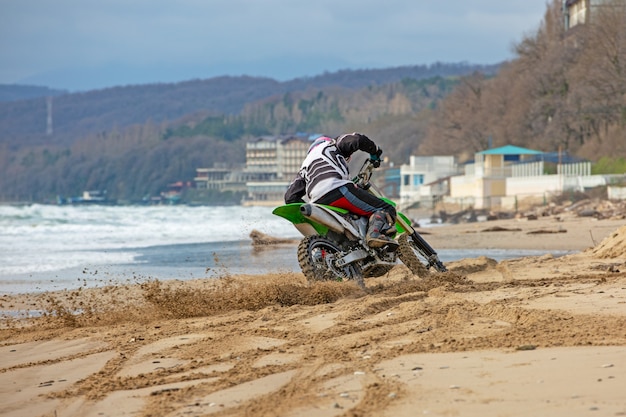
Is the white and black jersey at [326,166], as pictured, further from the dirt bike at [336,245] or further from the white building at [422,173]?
the white building at [422,173]

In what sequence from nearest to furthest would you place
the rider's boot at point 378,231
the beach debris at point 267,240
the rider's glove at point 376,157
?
the rider's boot at point 378,231, the rider's glove at point 376,157, the beach debris at point 267,240

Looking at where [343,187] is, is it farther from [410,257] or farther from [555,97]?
[555,97]

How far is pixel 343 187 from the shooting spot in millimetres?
11836

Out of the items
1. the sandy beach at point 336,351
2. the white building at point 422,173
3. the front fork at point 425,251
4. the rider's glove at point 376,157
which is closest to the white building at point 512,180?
the white building at point 422,173

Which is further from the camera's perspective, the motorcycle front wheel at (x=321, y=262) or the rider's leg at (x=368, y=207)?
the rider's leg at (x=368, y=207)

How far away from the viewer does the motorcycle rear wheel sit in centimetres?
1262

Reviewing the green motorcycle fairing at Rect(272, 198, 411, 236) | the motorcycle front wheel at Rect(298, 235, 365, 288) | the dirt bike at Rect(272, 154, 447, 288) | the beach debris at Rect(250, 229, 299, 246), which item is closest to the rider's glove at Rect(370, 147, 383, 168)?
the dirt bike at Rect(272, 154, 447, 288)

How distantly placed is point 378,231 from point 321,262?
0.68m

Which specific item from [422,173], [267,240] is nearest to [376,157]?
[267,240]

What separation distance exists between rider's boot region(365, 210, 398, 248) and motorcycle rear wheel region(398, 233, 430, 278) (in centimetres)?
67

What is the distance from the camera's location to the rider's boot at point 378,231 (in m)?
11.8

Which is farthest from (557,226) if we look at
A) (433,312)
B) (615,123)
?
(615,123)

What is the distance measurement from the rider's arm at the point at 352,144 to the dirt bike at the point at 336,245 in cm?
20

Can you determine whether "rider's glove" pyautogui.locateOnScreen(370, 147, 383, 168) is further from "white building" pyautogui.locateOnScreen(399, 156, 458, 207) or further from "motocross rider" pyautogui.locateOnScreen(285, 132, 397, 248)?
"white building" pyautogui.locateOnScreen(399, 156, 458, 207)
